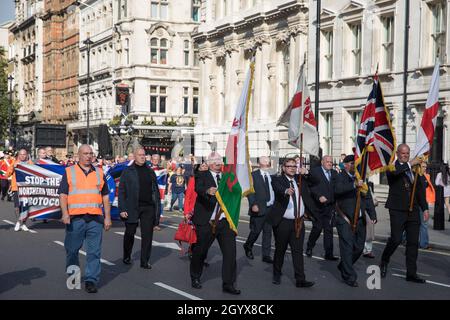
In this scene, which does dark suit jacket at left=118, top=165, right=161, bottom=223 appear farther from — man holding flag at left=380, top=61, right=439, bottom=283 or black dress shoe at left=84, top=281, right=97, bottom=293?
man holding flag at left=380, top=61, right=439, bottom=283

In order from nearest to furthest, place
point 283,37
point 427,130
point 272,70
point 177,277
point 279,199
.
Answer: point 279,199 → point 177,277 → point 427,130 → point 283,37 → point 272,70

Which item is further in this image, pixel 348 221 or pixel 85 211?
pixel 348 221

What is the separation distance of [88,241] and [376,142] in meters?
4.52

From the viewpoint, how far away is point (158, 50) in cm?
6169

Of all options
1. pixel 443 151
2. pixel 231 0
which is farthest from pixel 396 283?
pixel 231 0

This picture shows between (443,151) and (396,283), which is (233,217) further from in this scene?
(443,151)

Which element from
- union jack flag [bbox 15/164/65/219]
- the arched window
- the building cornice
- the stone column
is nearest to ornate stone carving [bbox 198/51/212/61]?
the building cornice

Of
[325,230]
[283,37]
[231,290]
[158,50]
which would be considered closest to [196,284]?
[231,290]

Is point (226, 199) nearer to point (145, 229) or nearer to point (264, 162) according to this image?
point (145, 229)

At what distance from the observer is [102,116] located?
66375 millimetres

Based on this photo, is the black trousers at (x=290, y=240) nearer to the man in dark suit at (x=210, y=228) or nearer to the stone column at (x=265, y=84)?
the man in dark suit at (x=210, y=228)

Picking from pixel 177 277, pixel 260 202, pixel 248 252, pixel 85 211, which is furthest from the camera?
pixel 260 202

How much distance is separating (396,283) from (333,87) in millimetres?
23784

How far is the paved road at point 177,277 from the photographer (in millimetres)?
10383
